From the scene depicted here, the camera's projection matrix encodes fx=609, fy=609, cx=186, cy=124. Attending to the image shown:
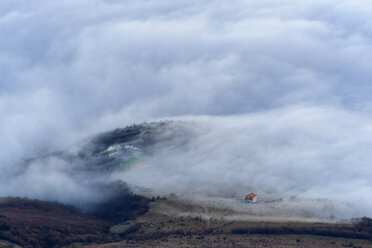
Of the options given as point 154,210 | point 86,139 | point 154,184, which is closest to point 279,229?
point 154,210

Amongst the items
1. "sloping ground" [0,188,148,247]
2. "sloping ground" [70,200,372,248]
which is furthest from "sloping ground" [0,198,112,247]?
"sloping ground" [70,200,372,248]

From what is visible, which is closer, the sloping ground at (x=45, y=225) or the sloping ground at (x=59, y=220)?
the sloping ground at (x=45, y=225)

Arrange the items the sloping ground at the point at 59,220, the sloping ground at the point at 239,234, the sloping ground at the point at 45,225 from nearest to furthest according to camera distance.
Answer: the sloping ground at the point at 239,234
the sloping ground at the point at 45,225
the sloping ground at the point at 59,220

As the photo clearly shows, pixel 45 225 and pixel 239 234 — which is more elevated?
pixel 45 225

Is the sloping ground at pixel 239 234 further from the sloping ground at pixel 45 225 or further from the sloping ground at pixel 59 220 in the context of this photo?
the sloping ground at pixel 45 225

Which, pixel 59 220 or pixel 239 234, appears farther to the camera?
pixel 59 220

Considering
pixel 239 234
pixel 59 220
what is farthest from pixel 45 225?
pixel 239 234

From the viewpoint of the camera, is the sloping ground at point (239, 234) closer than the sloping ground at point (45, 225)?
Yes

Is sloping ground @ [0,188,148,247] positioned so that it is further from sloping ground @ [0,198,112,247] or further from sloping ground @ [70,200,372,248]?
sloping ground @ [70,200,372,248]

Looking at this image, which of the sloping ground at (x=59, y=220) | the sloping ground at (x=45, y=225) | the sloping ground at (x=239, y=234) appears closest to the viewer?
the sloping ground at (x=239, y=234)

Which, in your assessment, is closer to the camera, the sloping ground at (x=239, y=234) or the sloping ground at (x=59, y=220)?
the sloping ground at (x=239, y=234)

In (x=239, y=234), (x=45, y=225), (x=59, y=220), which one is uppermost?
(x=59, y=220)

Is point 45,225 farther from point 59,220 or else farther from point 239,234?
point 239,234

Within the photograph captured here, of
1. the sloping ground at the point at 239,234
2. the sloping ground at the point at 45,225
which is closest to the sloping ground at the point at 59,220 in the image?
the sloping ground at the point at 45,225
